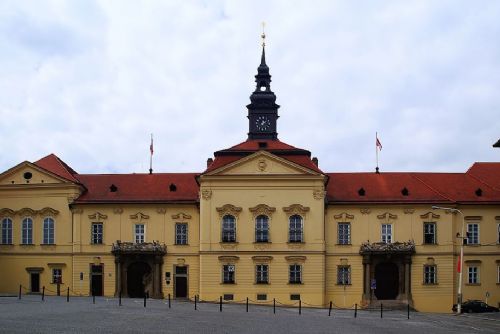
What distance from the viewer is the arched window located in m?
63.4

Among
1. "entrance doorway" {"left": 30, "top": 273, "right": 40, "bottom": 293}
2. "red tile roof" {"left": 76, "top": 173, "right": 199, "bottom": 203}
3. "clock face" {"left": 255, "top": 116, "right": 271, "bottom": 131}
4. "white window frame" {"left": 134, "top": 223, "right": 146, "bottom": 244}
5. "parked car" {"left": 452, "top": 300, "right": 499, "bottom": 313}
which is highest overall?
"clock face" {"left": 255, "top": 116, "right": 271, "bottom": 131}

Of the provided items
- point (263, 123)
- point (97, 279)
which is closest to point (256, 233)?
point (263, 123)

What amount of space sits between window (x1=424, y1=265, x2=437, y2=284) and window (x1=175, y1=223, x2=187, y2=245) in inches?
729

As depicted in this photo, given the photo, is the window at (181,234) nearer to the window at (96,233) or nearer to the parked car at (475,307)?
the window at (96,233)

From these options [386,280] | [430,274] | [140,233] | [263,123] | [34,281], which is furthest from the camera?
[263,123]

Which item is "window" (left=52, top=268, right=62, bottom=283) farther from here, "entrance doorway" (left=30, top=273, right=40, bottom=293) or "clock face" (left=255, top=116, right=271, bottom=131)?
"clock face" (left=255, top=116, right=271, bottom=131)

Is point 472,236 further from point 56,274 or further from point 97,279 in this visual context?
point 56,274

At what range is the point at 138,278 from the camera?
65.5 m

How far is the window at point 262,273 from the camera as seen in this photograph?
207ft

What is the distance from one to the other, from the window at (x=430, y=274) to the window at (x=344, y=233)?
6.21m

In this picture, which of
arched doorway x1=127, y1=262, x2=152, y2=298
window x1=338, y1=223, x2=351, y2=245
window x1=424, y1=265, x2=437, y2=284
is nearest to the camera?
window x1=424, y1=265, x2=437, y2=284

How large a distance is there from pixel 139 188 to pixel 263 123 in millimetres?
11377

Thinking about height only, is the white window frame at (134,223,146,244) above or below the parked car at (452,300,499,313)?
above

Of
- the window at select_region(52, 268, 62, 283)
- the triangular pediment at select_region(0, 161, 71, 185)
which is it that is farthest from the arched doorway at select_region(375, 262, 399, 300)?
the triangular pediment at select_region(0, 161, 71, 185)
